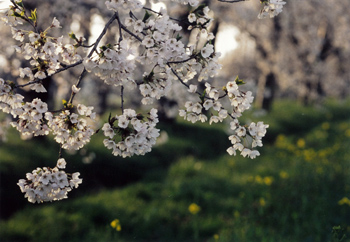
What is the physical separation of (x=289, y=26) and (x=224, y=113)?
12.4 metres

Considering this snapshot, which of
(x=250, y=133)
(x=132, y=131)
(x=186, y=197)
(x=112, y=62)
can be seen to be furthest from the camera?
(x=186, y=197)

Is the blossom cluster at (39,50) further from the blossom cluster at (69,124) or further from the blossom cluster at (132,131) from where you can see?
the blossom cluster at (132,131)

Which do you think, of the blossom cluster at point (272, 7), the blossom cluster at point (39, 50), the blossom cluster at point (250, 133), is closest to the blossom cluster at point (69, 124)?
the blossom cluster at point (39, 50)

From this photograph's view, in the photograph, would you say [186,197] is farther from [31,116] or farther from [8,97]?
[8,97]

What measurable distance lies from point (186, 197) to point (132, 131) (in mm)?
3989

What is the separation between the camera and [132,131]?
2293 mm

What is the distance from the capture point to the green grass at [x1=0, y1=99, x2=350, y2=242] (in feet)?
15.3

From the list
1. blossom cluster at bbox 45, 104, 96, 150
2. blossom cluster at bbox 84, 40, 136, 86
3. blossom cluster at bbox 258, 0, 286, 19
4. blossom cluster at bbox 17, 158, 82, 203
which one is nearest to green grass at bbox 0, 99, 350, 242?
blossom cluster at bbox 17, 158, 82, 203

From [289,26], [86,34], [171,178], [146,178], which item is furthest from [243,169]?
[289,26]

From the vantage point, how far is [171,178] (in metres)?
7.18

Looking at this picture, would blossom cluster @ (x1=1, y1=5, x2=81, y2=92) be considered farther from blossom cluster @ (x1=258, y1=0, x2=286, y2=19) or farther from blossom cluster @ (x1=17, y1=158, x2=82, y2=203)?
blossom cluster @ (x1=258, y1=0, x2=286, y2=19)

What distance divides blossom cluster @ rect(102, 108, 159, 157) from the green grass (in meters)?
2.00

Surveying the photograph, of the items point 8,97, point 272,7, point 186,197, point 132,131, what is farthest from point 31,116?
point 186,197

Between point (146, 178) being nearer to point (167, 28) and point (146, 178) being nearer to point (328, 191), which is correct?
point (328, 191)
